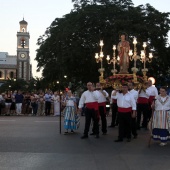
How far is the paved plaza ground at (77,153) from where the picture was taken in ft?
26.8

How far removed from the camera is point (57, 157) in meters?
9.06

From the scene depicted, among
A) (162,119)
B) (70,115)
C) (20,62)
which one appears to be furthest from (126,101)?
(20,62)

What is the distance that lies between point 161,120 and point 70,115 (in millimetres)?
3964

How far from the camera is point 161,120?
11234mm

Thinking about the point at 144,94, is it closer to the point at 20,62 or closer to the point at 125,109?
the point at 125,109

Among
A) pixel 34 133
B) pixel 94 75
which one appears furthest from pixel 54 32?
pixel 34 133

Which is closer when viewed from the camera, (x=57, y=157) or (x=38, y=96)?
(x=57, y=157)

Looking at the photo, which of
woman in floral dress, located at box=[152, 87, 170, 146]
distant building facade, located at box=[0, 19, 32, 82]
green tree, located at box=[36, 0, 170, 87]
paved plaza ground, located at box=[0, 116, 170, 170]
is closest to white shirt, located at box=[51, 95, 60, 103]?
paved plaza ground, located at box=[0, 116, 170, 170]

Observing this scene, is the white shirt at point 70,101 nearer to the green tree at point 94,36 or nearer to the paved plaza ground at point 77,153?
the paved plaza ground at point 77,153

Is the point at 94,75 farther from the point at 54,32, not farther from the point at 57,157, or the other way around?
the point at 57,157

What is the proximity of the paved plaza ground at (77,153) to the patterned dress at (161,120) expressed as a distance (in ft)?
1.03

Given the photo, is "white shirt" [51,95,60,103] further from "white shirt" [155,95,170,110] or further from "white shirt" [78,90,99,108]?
"white shirt" [155,95,170,110]

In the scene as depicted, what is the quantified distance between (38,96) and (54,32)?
1751cm

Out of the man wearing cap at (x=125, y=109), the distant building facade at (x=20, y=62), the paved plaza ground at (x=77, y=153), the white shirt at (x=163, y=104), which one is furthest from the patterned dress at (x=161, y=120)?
the distant building facade at (x=20, y=62)
